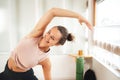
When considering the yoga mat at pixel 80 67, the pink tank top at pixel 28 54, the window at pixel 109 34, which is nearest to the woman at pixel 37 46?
the pink tank top at pixel 28 54

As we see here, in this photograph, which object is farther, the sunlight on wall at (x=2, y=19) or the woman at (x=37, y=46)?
the sunlight on wall at (x=2, y=19)

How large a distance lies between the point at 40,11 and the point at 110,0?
0.81 metres

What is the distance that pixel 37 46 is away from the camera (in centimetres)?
149

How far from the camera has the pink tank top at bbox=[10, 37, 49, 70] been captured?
1.49 metres

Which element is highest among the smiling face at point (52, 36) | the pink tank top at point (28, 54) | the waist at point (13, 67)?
the smiling face at point (52, 36)

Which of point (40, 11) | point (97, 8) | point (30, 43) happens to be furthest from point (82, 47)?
point (30, 43)

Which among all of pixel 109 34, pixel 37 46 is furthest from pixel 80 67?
pixel 37 46

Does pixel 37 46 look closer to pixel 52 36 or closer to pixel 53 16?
pixel 52 36

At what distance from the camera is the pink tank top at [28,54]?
1.49 metres

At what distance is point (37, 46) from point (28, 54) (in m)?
0.11

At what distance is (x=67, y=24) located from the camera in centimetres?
204

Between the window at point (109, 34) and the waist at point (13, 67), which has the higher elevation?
the window at point (109, 34)

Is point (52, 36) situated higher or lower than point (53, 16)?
lower

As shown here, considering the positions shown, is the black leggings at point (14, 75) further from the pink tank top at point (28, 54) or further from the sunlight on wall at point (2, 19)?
the sunlight on wall at point (2, 19)
